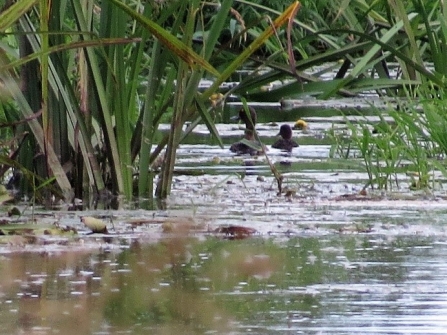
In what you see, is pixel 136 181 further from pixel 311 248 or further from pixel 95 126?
pixel 311 248

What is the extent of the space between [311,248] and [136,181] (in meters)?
1.35

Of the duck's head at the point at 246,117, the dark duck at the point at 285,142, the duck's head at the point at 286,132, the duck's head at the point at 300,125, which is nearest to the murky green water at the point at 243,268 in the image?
the dark duck at the point at 285,142

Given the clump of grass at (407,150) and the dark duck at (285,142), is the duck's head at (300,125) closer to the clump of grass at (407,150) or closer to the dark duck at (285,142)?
the dark duck at (285,142)

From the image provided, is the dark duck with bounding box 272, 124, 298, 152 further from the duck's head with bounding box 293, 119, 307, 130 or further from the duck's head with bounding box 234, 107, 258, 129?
the duck's head with bounding box 293, 119, 307, 130

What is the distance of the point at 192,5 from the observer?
4500 mm

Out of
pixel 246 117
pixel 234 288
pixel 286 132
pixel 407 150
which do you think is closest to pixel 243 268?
pixel 234 288

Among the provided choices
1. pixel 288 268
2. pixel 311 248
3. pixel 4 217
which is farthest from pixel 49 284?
pixel 4 217

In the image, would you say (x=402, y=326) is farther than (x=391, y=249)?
No

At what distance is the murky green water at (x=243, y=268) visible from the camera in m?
2.86

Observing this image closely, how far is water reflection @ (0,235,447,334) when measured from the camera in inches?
111

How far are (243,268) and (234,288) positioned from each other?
0.27 meters

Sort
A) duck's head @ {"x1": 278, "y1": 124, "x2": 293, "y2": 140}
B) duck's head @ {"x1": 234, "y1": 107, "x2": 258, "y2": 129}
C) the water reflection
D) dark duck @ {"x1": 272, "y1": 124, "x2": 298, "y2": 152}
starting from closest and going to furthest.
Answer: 1. the water reflection
2. dark duck @ {"x1": 272, "y1": 124, "x2": 298, "y2": 152}
3. duck's head @ {"x1": 278, "y1": 124, "x2": 293, "y2": 140}
4. duck's head @ {"x1": 234, "y1": 107, "x2": 258, "y2": 129}

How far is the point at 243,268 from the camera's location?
3.52 metres

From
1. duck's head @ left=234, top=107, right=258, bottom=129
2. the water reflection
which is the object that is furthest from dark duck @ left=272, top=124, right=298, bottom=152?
the water reflection
